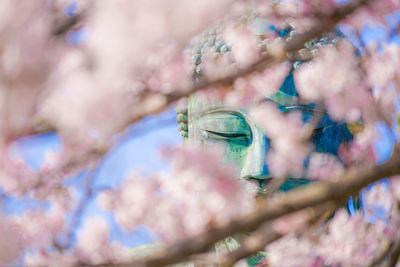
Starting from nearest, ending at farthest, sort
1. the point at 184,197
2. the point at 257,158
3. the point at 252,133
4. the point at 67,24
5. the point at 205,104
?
1. the point at 67,24
2. the point at 184,197
3. the point at 257,158
4. the point at 252,133
5. the point at 205,104

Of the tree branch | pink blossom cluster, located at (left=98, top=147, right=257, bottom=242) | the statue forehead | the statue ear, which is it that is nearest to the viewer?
the tree branch

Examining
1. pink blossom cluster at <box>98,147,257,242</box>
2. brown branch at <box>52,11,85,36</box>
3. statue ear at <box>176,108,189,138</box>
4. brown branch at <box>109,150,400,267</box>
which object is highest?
statue ear at <box>176,108,189,138</box>

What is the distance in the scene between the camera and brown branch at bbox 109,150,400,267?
917 millimetres

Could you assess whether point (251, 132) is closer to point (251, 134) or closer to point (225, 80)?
point (251, 134)

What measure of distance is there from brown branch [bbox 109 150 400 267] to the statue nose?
5.26 feet

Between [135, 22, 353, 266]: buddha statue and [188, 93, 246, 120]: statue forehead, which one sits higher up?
[188, 93, 246, 120]: statue forehead

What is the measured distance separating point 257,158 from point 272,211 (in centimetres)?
170

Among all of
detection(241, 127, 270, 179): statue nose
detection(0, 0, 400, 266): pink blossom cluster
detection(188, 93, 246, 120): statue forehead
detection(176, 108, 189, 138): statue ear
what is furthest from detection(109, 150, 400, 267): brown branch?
detection(176, 108, 189, 138): statue ear

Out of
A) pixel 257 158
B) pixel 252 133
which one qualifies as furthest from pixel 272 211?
pixel 252 133

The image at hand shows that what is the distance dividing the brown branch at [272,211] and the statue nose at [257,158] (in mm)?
1604

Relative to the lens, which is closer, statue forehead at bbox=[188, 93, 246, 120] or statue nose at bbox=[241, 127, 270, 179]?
statue nose at bbox=[241, 127, 270, 179]

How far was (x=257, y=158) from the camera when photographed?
8.64 ft

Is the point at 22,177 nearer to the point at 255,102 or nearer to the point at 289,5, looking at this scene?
the point at 255,102

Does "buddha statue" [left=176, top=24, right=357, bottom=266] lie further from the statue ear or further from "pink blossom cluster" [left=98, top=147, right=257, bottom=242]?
the statue ear
